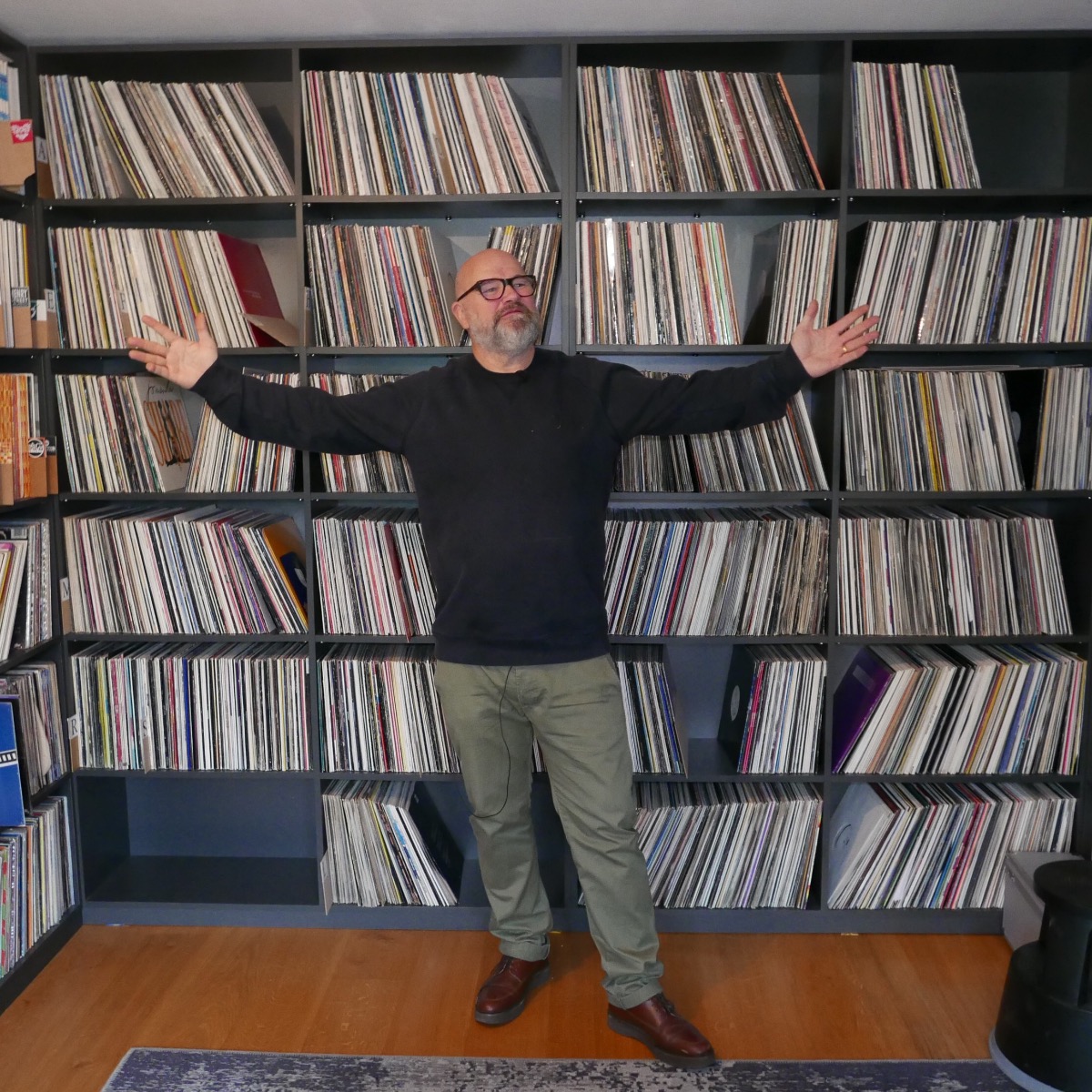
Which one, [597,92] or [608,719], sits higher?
[597,92]

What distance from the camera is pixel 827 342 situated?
87.5 inches

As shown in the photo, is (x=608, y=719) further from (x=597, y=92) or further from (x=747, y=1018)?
(x=597, y=92)

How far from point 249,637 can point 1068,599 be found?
2138 millimetres

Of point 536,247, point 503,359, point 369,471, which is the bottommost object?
point 369,471

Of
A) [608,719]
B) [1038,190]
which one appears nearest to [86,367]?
[608,719]

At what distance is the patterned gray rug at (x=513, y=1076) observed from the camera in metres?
2.02

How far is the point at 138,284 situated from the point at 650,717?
5.63ft

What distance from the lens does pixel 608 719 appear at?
2197 mm

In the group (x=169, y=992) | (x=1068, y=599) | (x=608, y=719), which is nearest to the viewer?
(x=608, y=719)

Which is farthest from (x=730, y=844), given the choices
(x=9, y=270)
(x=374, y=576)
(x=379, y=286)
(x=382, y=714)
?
(x=9, y=270)

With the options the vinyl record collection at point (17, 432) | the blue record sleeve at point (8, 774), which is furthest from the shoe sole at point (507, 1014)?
the vinyl record collection at point (17, 432)

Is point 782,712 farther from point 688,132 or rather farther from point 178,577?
point 178,577

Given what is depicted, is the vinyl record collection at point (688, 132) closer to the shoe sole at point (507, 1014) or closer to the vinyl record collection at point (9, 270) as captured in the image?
the vinyl record collection at point (9, 270)

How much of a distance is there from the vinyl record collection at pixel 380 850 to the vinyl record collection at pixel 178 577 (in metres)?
0.49
